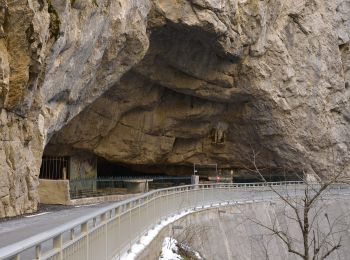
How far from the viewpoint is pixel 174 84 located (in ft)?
107

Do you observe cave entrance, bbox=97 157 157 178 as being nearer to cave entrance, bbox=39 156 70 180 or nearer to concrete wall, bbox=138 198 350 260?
cave entrance, bbox=39 156 70 180

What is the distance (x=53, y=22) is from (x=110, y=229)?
374 inches

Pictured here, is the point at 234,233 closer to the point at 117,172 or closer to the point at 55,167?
the point at 55,167

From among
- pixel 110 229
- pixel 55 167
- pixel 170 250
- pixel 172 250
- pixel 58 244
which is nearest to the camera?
pixel 58 244

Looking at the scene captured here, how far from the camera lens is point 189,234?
17.0 meters

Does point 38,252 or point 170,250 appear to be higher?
point 38,252

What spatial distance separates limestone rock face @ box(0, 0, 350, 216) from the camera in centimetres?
1588

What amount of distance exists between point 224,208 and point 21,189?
9.93 m

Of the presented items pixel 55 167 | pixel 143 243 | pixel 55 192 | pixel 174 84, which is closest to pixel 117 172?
pixel 55 167

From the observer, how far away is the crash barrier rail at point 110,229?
4671mm

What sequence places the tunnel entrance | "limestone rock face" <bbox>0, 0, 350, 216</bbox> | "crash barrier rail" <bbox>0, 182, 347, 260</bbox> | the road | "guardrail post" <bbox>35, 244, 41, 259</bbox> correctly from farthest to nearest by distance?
1. the tunnel entrance
2. "limestone rock face" <bbox>0, 0, 350, 216</bbox>
3. the road
4. "crash barrier rail" <bbox>0, 182, 347, 260</bbox>
5. "guardrail post" <bbox>35, 244, 41, 259</bbox>

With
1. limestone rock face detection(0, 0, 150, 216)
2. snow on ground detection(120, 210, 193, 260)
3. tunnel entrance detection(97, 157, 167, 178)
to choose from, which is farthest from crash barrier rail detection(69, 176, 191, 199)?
snow on ground detection(120, 210, 193, 260)

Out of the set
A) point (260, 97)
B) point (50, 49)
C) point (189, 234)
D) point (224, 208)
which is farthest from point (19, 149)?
point (260, 97)

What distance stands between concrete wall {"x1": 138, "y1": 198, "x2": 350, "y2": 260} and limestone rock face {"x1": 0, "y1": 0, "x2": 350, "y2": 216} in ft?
17.1
